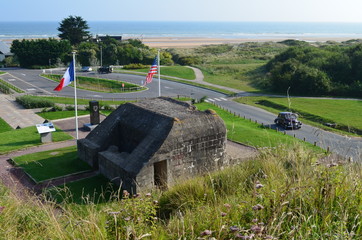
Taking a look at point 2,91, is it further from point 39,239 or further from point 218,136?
point 39,239

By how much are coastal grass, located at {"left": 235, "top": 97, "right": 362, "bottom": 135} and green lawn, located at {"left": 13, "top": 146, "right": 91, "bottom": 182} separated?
2140cm

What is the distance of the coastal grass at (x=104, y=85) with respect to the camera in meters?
51.1

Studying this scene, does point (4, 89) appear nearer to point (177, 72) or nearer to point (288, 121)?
point (177, 72)

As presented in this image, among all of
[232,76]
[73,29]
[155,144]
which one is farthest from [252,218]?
[73,29]

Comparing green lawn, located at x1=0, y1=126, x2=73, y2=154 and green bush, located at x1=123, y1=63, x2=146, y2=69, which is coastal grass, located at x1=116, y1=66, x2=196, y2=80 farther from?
green lawn, located at x1=0, y1=126, x2=73, y2=154

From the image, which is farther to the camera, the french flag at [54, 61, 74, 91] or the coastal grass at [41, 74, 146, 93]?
the coastal grass at [41, 74, 146, 93]

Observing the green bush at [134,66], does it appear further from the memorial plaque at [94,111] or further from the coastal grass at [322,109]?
the memorial plaque at [94,111]

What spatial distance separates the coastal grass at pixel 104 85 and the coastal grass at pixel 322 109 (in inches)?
616

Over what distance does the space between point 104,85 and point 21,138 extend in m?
29.5

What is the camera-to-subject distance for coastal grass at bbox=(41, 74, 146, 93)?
51.1 m

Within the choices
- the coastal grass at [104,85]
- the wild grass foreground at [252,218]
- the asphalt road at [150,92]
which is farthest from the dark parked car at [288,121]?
the wild grass foreground at [252,218]

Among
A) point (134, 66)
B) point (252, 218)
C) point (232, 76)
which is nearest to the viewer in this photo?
point (252, 218)

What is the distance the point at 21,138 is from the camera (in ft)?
85.6

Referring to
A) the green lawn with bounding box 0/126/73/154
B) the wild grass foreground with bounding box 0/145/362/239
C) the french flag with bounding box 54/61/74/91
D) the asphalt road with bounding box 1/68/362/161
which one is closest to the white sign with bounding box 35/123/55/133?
the green lawn with bounding box 0/126/73/154
